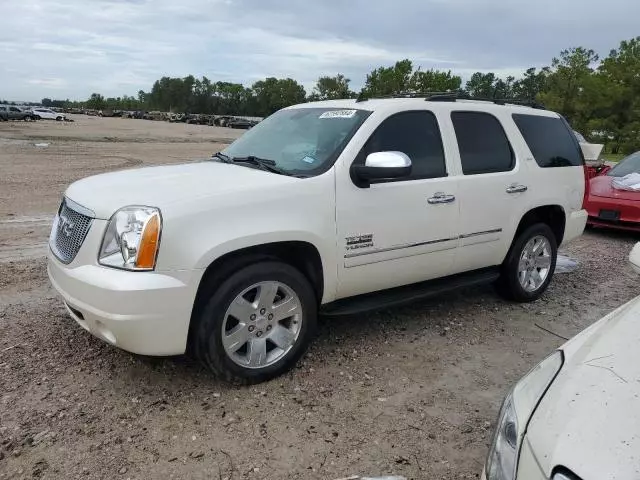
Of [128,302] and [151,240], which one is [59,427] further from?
[151,240]

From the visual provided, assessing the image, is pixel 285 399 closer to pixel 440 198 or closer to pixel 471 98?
pixel 440 198

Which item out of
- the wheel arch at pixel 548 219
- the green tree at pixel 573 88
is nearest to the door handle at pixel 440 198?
the wheel arch at pixel 548 219

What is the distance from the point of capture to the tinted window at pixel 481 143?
15.3 feet

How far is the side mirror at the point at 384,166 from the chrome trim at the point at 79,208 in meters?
1.72

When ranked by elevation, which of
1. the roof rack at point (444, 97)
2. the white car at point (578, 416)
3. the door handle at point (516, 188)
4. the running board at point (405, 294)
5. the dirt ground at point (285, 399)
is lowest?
the dirt ground at point (285, 399)

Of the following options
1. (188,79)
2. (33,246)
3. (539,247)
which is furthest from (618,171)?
(188,79)

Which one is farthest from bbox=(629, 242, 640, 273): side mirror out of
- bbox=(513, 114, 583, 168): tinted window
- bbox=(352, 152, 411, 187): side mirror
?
bbox=(513, 114, 583, 168): tinted window

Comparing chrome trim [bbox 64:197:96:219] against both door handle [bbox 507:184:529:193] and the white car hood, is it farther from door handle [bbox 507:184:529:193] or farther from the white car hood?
door handle [bbox 507:184:529:193]

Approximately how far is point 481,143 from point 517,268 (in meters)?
1.26

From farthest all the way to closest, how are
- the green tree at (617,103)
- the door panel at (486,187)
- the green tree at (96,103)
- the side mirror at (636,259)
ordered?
the green tree at (96,103)
the green tree at (617,103)
the door panel at (486,187)
the side mirror at (636,259)

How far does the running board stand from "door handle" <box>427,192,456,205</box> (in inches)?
27.0

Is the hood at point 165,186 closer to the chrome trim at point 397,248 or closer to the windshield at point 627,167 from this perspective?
the chrome trim at point 397,248

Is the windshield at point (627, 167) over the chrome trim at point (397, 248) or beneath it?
over

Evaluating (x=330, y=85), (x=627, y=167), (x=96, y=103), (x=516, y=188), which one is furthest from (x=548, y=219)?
(x=96, y=103)
